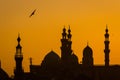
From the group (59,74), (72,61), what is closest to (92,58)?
(72,61)

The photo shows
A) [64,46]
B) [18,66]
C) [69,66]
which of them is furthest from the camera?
[64,46]

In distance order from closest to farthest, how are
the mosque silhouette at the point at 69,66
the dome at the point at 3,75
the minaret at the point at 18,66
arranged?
the minaret at the point at 18,66 → the mosque silhouette at the point at 69,66 → the dome at the point at 3,75

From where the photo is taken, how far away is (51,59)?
101 metres

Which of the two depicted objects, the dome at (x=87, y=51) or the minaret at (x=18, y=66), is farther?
the dome at (x=87, y=51)

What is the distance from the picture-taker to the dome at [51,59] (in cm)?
10047

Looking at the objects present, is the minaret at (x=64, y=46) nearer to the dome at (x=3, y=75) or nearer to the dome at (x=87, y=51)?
the dome at (x=87, y=51)

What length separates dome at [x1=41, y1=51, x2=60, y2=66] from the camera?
10047cm

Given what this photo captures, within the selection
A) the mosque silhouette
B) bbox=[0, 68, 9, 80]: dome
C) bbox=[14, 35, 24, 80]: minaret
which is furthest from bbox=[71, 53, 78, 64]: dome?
bbox=[14, 35, 24, 80]: minaret

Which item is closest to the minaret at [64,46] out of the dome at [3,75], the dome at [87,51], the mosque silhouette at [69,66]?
the mosque silhouette at [69,66]

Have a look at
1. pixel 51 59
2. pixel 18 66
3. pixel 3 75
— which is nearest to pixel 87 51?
pixel 51 59

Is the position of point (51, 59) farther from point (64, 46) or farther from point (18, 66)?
point (18, 66)

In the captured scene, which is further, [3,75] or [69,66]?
[3,75]

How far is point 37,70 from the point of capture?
104m

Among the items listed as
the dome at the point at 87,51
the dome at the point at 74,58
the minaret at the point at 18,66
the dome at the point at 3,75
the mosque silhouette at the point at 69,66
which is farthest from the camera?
the dome at the point at 87,51
